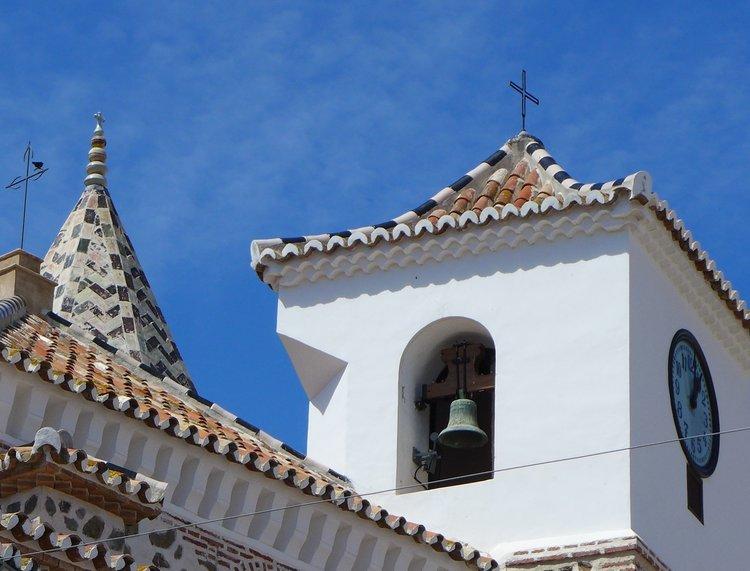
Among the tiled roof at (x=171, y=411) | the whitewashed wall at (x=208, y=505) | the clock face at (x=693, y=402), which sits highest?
the clock face at (x=693, y=402)

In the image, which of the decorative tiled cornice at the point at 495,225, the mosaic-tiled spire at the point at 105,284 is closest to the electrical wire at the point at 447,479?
the decorative tiled cornice at the point at 495,225

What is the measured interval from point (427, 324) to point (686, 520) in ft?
7.75

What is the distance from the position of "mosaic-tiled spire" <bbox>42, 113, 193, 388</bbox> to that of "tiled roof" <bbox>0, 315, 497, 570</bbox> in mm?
3234

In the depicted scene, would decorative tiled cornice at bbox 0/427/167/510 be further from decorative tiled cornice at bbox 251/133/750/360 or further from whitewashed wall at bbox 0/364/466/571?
decorative tiled cornice at bbox 251/133/750/360

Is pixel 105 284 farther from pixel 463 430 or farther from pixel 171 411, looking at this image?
pixel 171 411

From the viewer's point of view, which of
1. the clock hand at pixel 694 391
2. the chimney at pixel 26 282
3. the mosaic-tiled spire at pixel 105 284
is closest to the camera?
the chimney at pixel 26 282

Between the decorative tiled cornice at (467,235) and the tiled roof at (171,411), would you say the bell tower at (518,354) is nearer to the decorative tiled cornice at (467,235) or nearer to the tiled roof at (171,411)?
the decorative tiled cornice at (467,235)

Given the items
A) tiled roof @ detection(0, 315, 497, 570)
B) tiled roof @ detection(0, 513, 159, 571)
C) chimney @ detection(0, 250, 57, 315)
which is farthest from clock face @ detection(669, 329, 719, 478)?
tiled roof @ detection(0, 513, 159, 571)

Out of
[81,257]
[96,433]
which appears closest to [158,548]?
[96,433]

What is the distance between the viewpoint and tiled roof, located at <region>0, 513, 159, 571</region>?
9.46m

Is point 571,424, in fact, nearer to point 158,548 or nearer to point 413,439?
point 413,439

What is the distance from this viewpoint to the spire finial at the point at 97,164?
19.4 meters

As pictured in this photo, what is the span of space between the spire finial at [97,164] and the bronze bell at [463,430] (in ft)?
17.4

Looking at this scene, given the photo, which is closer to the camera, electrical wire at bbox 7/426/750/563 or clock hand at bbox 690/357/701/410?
electrical wire at bbox 7/426/750/563
